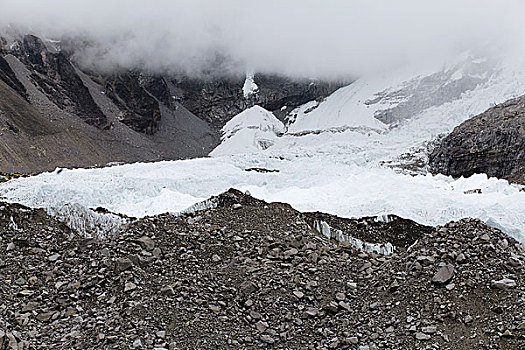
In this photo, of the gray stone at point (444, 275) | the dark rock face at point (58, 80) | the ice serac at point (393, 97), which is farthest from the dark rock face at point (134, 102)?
the gray stone at point (444, 275)

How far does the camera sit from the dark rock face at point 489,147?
143 feet

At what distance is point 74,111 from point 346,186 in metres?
51.3

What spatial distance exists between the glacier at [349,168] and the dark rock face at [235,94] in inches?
127

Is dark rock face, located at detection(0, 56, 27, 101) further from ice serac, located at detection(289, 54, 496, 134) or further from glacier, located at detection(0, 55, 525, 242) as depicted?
ice serac, located at detection(289, 54, 496, 134)

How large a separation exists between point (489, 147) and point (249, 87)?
191 ft

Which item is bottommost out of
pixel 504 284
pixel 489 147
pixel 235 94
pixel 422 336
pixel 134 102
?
pixel 422 336

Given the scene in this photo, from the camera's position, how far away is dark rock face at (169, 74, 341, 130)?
91500mm

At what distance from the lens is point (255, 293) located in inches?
264

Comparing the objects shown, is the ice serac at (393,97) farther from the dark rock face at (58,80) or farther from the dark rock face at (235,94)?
the dark rock face at (58,80)

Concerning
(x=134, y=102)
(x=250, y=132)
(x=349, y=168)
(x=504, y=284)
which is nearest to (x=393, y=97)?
(x=250, y=132)

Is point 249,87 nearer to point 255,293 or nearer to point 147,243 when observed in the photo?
point 147,243

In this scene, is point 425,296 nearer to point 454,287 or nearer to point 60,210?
point 454,287

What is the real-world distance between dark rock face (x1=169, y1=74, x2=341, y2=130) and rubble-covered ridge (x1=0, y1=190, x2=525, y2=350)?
82079 mm

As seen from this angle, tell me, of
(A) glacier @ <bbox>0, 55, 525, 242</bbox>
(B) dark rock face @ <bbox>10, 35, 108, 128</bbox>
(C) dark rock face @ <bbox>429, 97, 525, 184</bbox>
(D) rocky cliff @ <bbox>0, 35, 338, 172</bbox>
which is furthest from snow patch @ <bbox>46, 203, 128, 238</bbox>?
(B) dark rock face @ <bbox>10, 35, 108, 128</bbox>
